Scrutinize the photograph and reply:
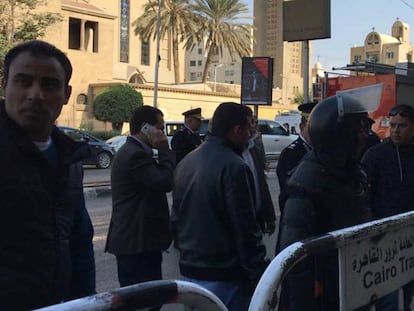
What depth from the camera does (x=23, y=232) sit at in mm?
1919

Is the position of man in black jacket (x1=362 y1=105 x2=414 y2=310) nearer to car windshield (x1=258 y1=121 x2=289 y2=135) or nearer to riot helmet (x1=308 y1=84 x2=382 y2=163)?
riot helmet (x1=308 y1=84 x2=382 y2=163)

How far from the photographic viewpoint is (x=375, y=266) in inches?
113

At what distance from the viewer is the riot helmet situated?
9.20 feet

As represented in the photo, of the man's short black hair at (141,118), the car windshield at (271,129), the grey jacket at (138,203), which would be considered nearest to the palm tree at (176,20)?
the car windshield at (271,129)

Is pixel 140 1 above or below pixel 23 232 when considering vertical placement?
above

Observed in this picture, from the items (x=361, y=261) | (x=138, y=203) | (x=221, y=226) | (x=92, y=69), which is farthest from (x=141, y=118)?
(x=92, y=69)

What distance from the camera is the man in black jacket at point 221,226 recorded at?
3.09 metres

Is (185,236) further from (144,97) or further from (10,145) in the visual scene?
(144,97)

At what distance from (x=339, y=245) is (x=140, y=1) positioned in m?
62.5

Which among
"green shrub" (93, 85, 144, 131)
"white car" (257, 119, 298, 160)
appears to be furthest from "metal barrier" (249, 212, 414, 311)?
"green shrub" (93, 85, 144, 131)

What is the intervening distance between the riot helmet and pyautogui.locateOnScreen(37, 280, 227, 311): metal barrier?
3.48ft

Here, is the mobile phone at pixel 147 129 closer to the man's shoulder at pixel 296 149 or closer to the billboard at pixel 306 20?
the man's shoulder at pixel 296 149

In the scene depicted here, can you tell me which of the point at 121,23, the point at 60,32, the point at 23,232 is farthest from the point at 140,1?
the point at 23,232

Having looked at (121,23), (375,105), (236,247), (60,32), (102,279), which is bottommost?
(102,279)
